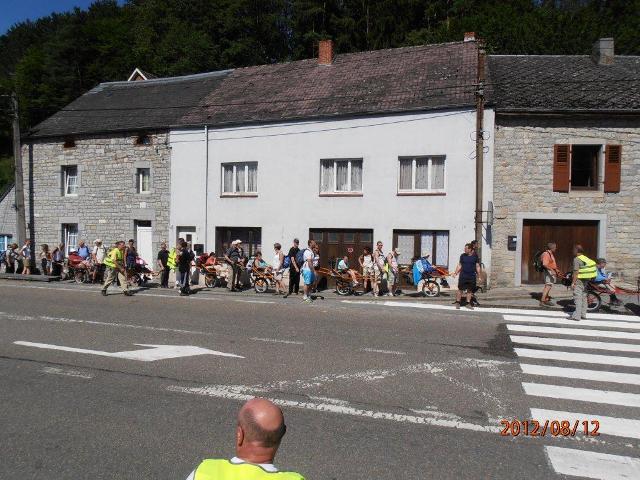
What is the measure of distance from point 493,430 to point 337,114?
15.8m

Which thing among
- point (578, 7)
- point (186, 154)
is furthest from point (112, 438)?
point (578, 7)

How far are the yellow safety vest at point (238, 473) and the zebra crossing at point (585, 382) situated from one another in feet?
11.1

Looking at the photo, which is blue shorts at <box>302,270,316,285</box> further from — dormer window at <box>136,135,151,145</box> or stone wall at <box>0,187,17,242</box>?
stone wall at <box>0,187,17,242</box>

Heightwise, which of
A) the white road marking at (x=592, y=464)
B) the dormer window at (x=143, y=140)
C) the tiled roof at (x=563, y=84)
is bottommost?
the white road marking at (x=592, y=464)

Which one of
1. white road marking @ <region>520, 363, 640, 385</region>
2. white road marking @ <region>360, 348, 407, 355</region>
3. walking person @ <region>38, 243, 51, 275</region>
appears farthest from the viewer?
walking person @ <region>38, 243, 51, 275</region>

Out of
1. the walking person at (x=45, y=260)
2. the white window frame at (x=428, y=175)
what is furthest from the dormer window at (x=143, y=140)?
the white window frame at (x=428, y=175)

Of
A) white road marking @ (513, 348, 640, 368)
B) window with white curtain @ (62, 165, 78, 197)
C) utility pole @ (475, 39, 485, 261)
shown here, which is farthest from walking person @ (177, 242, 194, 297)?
white road marking @ (513, 348, 640, 368)

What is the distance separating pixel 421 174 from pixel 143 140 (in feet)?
Result: 39.0

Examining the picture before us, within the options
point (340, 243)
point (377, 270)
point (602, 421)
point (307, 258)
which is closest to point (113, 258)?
point (307, 258)

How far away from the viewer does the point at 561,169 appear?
17859 millimetres

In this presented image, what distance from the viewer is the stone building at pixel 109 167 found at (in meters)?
23.6

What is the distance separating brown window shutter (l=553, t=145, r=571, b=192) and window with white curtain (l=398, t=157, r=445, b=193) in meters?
3.41

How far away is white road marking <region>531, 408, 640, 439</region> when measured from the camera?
18.4 ft

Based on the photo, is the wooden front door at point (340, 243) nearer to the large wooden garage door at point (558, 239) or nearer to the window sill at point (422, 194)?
the window sill at point (422, 194)
